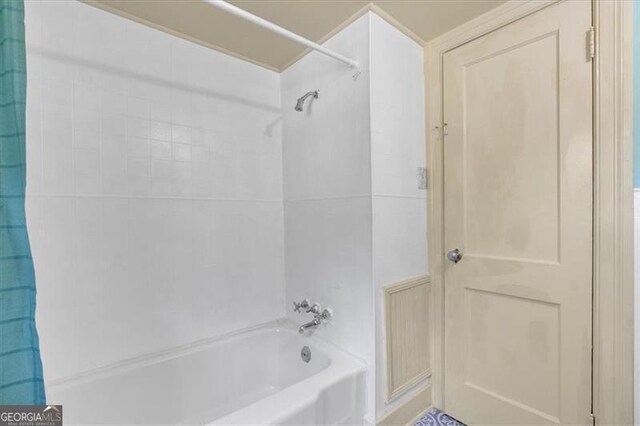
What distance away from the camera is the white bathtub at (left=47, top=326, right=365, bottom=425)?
1.21 meters

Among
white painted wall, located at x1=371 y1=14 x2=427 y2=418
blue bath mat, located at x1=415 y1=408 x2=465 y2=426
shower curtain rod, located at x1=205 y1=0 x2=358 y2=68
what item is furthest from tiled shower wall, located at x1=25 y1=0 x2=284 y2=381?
blue bath mat, located at x1=415 y1=408 x2=465 y2=426

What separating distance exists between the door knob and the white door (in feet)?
0.10

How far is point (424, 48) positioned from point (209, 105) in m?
1.31

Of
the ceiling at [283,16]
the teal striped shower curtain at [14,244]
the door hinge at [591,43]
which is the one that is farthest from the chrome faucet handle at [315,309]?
the door hinge at [591,43]

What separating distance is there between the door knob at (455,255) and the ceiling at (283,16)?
121 cm

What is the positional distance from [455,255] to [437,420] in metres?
0.91

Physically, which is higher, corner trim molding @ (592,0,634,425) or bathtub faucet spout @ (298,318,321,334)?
corner trim molding @ (592,0,634,425)

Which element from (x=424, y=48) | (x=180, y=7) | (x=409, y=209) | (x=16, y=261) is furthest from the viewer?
(x=424, y=48)

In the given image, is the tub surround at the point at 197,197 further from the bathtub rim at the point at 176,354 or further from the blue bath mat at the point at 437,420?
the blue bath mat at the point at 437,420

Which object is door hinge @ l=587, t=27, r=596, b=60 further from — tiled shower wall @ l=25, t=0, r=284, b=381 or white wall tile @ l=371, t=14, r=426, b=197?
tiled shower wall @ l=25, t=0, r=284, b=381

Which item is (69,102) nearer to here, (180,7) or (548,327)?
(180,7)

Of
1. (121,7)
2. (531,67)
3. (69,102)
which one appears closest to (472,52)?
(531,67)

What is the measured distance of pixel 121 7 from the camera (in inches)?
56.7

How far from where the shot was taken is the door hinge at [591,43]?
1172 mm
